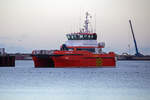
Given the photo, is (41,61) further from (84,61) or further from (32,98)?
(32,98)

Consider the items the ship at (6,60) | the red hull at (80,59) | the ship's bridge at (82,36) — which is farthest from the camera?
the ship at (6,60)

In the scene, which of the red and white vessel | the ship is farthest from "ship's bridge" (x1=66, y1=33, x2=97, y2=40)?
the ship

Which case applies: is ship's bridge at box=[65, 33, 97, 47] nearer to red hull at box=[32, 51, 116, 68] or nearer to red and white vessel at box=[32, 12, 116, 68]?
red and white vessel at box=[32, 12, 116, 68]

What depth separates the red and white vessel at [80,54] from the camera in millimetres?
45281

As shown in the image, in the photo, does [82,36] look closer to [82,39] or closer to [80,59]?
[82,39]

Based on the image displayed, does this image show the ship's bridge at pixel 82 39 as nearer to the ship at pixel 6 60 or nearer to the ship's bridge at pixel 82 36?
the ship's bridge at pixel 82 36

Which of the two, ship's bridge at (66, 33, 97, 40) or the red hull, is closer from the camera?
the red hull

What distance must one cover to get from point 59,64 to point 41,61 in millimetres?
5390

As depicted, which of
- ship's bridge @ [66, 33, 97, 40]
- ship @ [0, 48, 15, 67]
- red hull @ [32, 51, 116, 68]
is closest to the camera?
red hull @ [32, 51, 116, 68]

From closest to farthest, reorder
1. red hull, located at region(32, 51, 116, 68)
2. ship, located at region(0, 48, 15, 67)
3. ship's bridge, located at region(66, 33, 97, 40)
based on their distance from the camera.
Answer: red hull, located at region(32, 51, 116, 68) → ship's bridge, located at region(66, 33, 97, 40) → ship, located at region(0, 48, 15, 67)

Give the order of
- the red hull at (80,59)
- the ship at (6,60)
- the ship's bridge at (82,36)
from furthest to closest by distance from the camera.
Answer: the ship at (6,60)
the ship's bridge at (82,36)
the red hull at (80,59)

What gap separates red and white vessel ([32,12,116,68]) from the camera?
45.3 meters

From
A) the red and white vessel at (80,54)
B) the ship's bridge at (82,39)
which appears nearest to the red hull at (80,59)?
the red and white vessel at (80,54)

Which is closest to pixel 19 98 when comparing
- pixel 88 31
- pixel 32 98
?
pixel 32 98
